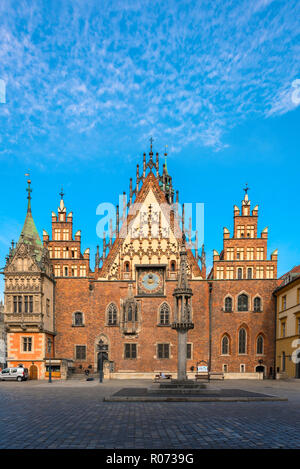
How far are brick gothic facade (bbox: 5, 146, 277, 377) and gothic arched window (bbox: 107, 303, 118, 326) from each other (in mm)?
41

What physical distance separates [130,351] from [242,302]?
12.8 metres

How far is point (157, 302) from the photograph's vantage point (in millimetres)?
41219

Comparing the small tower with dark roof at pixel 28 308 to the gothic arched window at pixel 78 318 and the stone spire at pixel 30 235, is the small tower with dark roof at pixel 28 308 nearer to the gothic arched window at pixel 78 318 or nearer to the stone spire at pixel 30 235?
the stone spire at pixel 30 235

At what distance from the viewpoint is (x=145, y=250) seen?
42.4 metres

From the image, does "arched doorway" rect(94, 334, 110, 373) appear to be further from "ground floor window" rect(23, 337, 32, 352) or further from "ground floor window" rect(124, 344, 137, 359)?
"ground floor window" rect(23, 337, 32, 352)

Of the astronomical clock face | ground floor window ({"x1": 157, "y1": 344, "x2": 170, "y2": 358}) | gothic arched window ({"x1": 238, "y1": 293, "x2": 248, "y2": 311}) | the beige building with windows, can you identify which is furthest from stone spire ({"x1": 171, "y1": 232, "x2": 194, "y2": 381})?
gothic arched window ({"x1": 238, "y1": 293, "x2": 248, "y2": 311})

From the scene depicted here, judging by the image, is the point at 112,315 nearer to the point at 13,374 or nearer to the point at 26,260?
the point at 26,260

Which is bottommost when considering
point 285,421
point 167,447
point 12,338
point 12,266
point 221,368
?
point 221,368

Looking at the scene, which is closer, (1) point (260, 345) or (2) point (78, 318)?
(1) point (260, 345)

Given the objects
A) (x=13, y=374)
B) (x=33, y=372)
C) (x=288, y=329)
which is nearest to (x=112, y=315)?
(x=33, y=372)

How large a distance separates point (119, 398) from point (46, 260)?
24996 mm

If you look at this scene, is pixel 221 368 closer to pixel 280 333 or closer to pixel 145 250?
pixel 280 333
